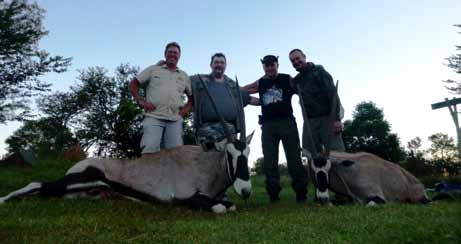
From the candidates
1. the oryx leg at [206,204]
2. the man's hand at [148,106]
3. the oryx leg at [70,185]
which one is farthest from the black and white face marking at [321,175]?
the oryx leg at [70,185]

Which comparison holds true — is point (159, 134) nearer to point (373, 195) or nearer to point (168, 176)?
point (168, 176)

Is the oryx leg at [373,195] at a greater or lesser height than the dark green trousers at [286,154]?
lesser

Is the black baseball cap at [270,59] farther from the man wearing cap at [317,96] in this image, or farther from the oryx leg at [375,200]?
the oryx leg at [375,200]

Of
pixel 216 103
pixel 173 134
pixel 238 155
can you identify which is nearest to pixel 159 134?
pixel 173 134

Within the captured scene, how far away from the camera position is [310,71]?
8180 millimetres

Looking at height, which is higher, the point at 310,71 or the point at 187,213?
the point at 310,71

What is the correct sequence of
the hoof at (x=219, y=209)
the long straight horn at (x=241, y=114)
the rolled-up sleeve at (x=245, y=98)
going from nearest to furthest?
the hoof at (x=219, y=209)
the long straight horn at (x=241, y=114)
the rolled-up sleeve at (x=245, y=98)

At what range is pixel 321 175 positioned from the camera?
757cm

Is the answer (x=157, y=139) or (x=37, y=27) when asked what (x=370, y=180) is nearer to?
(x=157, y=139)

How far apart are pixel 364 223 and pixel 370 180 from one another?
3306 mm

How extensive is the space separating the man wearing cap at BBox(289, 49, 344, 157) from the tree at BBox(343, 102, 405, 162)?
4252 centimetres

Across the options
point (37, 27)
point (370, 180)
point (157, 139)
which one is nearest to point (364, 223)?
point (370, 180)

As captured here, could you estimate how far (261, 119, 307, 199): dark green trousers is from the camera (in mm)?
7852

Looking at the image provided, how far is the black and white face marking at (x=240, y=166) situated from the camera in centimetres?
645
